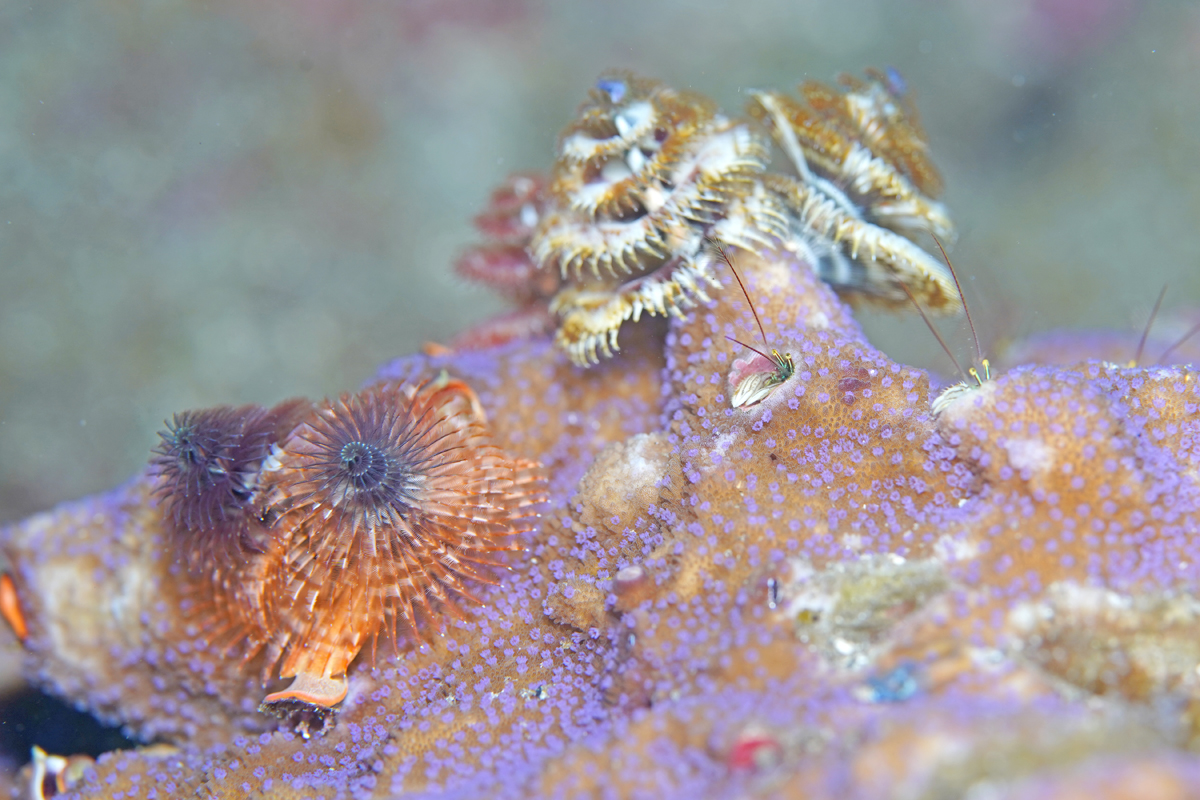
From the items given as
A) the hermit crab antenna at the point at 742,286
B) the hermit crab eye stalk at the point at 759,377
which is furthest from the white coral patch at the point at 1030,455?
the hermit crab antenna at the point at 742,286

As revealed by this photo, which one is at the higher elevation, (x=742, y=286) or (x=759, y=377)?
(x=742, y=286)

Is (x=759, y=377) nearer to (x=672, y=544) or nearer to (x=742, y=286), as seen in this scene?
→ (x=742, y=286)

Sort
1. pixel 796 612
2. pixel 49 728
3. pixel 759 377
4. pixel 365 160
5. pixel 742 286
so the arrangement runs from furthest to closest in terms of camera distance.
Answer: pixel 365 160
pixel 49 728
pixel 742 286
pixel 759 377
pixel 796 612

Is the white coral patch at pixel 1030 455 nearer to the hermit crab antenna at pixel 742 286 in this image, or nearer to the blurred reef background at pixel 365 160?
the hermit crab antenna at pixel 742 286

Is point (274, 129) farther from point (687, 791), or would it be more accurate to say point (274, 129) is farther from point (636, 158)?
point (687, 791)

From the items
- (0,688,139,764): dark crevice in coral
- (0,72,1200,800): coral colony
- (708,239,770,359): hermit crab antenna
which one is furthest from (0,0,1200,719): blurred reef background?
(708,239,770,359): hermit crab antenna

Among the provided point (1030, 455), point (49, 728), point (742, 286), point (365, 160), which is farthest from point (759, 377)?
point (365, 160)

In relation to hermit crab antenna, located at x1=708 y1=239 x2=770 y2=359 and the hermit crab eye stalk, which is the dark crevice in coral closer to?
the hermit crab eye stalk
